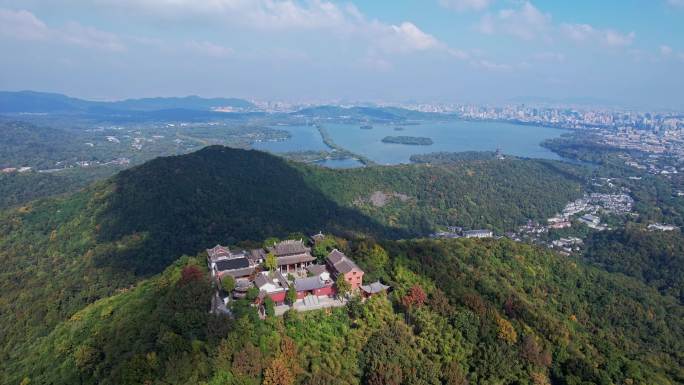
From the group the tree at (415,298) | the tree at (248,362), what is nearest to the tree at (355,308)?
the tree at (415,298)

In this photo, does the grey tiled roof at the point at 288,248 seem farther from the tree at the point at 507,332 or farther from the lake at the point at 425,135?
the lake at the point at 425,135

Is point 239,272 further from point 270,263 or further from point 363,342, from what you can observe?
point 363,342

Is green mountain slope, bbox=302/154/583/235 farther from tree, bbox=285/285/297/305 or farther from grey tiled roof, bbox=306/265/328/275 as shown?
tree, bbox=285/285/297/305

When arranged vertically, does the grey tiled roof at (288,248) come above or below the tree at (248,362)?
above

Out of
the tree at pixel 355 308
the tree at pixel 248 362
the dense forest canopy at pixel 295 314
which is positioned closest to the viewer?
the tree at pixel 248 362

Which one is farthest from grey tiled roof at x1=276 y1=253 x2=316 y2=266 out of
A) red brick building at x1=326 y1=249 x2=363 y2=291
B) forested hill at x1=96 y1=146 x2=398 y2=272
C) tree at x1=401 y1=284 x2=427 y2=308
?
forested hill at x1=96 y1=146 x2=398 y2=272
